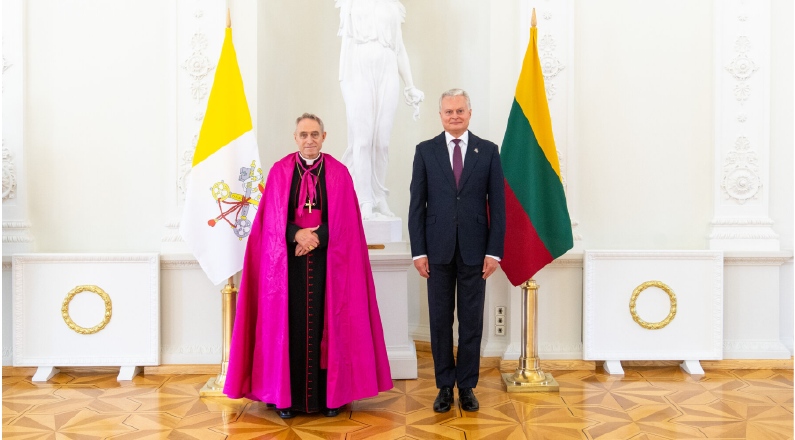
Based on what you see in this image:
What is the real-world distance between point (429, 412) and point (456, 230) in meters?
1.00

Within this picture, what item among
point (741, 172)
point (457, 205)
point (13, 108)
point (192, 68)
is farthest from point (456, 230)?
point (13, 108)

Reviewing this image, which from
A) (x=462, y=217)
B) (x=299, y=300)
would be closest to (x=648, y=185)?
(x=462, y=217)

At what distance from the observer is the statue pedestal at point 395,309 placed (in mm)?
3518

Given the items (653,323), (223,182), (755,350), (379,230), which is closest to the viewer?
(223,182)

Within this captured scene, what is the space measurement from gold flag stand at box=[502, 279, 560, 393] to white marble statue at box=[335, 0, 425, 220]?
1130mm

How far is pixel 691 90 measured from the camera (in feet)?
12.8

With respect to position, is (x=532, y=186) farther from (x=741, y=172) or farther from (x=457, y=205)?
(x=741, y=172)

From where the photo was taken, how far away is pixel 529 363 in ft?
11.1

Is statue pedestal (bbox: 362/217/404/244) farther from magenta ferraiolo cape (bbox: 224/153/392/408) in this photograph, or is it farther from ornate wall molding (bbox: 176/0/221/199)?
ornate wall molding (bbox: 176/0/221/199)

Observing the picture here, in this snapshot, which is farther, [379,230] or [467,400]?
[379,230]

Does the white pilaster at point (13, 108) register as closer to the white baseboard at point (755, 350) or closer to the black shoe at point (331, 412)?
the black shoe at point (331, 412)

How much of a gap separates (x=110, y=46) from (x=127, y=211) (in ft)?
3.86

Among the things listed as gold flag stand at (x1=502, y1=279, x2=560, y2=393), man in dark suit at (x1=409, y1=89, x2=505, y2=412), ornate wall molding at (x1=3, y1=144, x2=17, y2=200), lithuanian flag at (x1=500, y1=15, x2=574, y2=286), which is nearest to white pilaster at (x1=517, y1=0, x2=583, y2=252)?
lithuanian flag at (x1=500, y1=15, x2=574, y2=286)

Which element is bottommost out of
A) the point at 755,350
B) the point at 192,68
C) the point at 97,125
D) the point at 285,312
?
the point at 755,350
